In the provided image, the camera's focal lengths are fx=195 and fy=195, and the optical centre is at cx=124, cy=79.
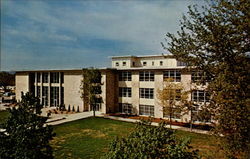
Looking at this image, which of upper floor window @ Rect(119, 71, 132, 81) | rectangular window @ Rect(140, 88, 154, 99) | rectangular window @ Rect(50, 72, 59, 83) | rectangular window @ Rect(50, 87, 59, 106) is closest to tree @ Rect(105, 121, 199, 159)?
rectangular window @ Rect(140, 88, 154, 99)

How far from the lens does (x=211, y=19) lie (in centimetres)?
1050

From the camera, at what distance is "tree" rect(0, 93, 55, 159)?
8078 millimetres

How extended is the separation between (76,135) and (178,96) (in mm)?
14209

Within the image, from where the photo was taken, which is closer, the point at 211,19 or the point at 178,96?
the point at 211,19

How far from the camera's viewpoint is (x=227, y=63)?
9789mm

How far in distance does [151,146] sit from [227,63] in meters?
5.84

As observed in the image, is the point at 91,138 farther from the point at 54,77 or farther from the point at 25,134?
the point at 54,77

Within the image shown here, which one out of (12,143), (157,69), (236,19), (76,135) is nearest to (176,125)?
(157,69)

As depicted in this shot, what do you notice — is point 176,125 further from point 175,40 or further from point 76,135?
point 175,40

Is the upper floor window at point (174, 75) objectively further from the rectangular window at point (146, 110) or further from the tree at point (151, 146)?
the tree at point (151, 146)

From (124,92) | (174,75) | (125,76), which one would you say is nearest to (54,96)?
(124,92)

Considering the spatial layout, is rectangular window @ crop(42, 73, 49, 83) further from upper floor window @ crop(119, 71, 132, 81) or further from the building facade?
upper floor window @ crop(119, 71, 132, 81)

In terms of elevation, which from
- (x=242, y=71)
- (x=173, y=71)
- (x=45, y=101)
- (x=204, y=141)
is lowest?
(x=204, y=141)

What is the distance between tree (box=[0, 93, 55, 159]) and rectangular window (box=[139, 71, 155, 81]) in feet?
84.5
